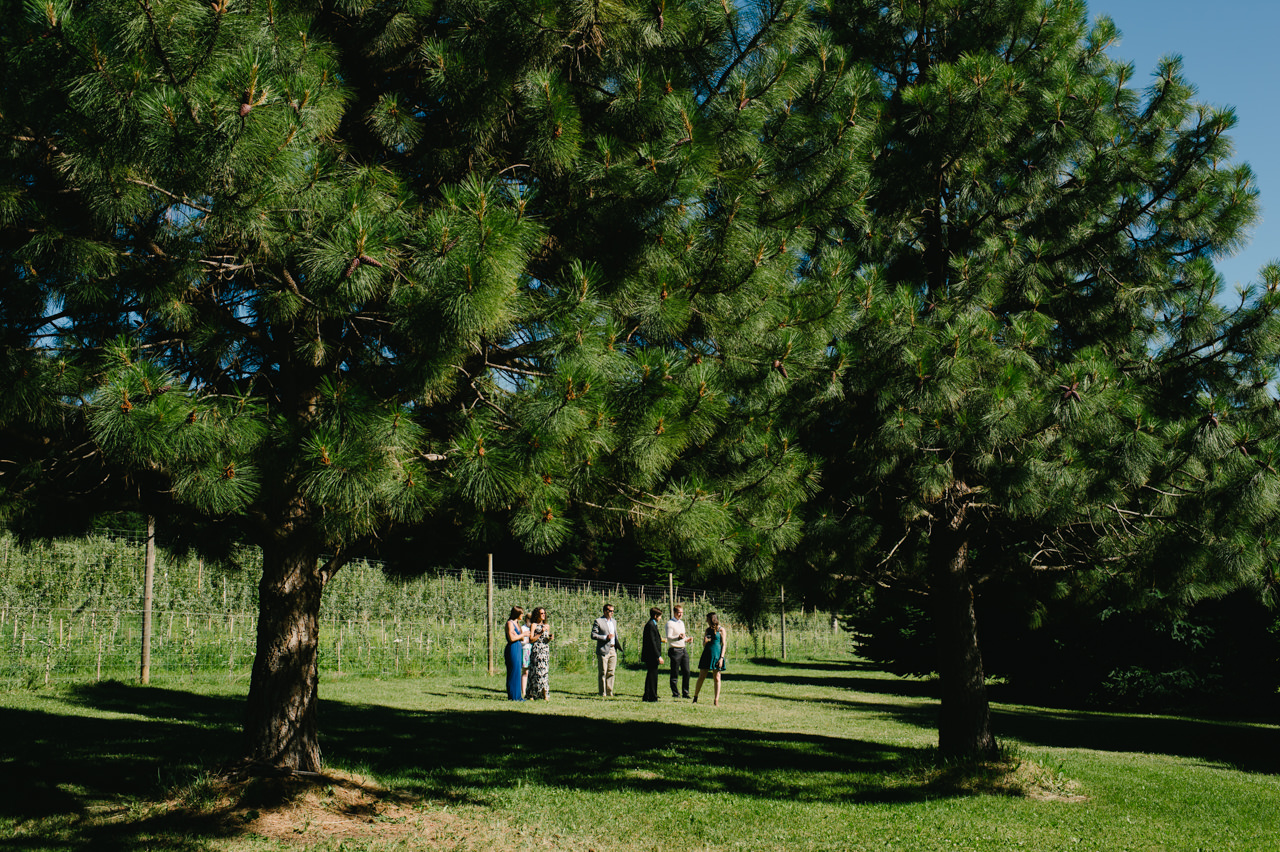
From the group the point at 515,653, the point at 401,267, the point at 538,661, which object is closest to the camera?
the point at 401,267

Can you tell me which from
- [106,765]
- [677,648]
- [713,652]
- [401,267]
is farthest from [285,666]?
[677,648]

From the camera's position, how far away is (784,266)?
5.24 metres

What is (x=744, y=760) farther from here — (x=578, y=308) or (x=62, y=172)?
(x=62, y=172)

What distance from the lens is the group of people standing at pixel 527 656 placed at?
12.0 metres

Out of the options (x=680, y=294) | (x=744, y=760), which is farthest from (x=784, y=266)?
(x=744, y=760)

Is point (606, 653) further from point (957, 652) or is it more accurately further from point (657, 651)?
point (957, 652)

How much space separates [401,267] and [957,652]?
6.00 metres

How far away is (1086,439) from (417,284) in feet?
14.5

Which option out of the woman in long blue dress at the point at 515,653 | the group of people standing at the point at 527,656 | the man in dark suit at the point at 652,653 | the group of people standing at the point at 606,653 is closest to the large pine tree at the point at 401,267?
the woman in long blue dress at the point at 515,653

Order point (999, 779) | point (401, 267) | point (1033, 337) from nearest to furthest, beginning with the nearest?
point (401, 267)
point (1033, 337)
point (999, 779)

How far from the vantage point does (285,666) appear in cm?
545

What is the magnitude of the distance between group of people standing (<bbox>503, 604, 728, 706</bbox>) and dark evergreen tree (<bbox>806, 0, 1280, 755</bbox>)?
5745 mm

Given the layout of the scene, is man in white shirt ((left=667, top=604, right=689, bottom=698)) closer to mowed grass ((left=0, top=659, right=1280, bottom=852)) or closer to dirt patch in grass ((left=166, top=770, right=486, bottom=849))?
mowed grass ((left=0, top=659, right=1280, bottom=852))

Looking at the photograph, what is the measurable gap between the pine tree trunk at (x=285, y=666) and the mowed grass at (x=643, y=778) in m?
0.49
